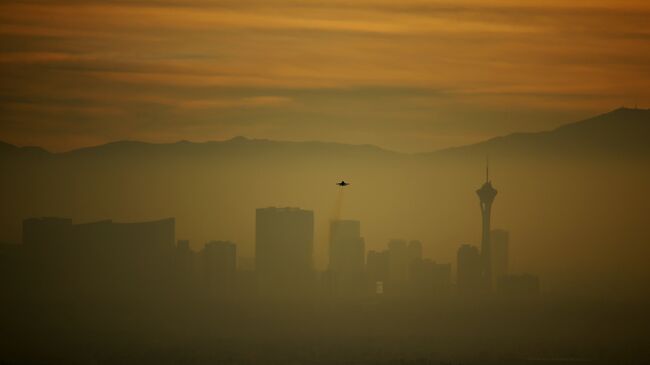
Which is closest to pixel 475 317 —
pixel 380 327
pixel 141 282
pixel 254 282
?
pixel 380 327

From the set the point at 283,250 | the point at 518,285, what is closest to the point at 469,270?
the point at 518,285

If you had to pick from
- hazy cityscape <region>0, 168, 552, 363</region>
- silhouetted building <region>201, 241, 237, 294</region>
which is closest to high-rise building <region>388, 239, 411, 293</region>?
hazy cityscape <region>0, 168, 552, 363</region>

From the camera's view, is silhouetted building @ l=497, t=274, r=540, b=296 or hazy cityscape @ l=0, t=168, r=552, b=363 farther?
silhouetted building @ l=497, t=274, r=540, b=296

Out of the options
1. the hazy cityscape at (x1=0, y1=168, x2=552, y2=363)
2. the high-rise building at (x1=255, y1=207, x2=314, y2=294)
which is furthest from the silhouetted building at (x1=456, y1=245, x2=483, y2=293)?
the high-rise building at (x1=255, y1=207, x2=314, y2=294)

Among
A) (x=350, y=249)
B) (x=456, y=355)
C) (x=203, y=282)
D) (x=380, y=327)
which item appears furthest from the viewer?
(x=350, y=249)

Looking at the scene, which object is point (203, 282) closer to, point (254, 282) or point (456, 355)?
point (254, 282)

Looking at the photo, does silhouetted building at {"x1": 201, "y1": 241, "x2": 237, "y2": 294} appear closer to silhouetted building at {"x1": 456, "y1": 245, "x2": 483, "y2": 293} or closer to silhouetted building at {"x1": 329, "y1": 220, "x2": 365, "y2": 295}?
silhouetted building at {"x1": 329, "y1": 220, "x2": 365, "y2": 295}
